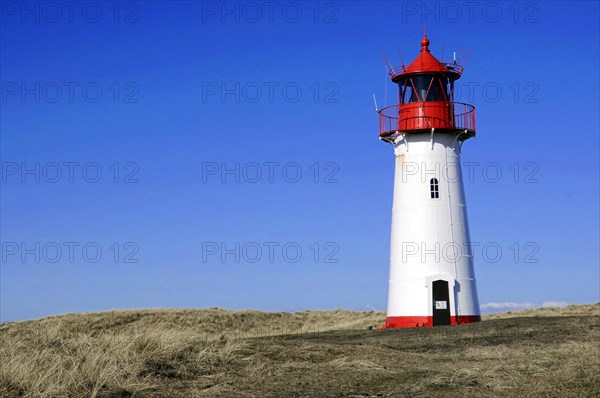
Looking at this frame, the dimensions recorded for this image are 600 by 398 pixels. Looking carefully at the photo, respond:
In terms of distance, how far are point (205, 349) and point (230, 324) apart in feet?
88.8

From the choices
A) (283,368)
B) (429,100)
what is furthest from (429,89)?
(283,368)

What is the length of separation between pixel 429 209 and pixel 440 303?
3.80m

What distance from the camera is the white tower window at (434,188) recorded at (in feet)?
98.7

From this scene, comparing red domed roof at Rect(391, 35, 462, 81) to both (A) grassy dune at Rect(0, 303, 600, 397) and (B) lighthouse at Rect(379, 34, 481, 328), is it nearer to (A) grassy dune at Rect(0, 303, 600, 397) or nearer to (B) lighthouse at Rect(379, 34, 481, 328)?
(B) lighthouse at Rect(379, 34, 481, 328)

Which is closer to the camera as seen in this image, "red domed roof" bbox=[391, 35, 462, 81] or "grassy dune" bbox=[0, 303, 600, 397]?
"grassy dune" bbox=[0, 303, 600, 397]

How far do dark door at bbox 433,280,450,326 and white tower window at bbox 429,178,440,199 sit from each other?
3.57 meters

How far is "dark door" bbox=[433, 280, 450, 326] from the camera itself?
28.9m

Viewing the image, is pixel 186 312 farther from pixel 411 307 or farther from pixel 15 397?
pixel 15 397

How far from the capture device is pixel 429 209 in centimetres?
2986

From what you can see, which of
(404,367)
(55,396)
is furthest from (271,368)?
(55,396)

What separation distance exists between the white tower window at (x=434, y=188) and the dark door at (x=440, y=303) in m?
3.57

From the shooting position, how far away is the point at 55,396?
412 inches

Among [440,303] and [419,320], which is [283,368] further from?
[440,303]

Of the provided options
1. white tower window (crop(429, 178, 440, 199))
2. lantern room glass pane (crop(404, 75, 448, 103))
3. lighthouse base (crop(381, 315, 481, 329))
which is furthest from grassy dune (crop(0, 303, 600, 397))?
lantern room glass pane (crop(404, 75, 448, 103))
